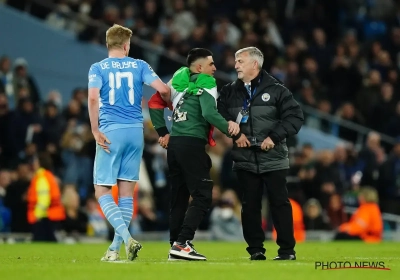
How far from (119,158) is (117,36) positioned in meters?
1.30

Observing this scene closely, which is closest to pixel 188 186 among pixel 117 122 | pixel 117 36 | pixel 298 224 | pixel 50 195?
pixel 117 122

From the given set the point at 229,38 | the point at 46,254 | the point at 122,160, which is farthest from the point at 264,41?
the point at 122,160

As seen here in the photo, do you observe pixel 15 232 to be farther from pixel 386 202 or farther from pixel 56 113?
pixel 386 202

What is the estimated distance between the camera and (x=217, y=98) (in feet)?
38.9

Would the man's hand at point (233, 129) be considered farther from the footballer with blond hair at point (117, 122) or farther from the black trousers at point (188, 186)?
the footballer with blond hair at point (117, 122)

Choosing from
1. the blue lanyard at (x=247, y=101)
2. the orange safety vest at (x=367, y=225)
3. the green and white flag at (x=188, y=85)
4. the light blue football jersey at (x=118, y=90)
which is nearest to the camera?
the light blue football jersey at (x=118, y=90)

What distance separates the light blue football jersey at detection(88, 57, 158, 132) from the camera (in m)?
11.1

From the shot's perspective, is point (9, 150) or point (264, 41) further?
point (264, 41)

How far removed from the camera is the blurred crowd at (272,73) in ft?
70.7

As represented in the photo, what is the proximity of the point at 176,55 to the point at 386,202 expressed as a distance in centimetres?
597

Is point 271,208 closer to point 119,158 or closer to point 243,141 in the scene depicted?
point 243,141

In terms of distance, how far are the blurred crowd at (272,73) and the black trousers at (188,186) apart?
7.70 meters

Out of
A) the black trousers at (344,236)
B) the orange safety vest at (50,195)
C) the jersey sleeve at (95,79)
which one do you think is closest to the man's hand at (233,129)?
the jersey sleeve at (95,79)

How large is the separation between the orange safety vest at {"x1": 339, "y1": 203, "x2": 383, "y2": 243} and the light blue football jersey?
10299 mm
